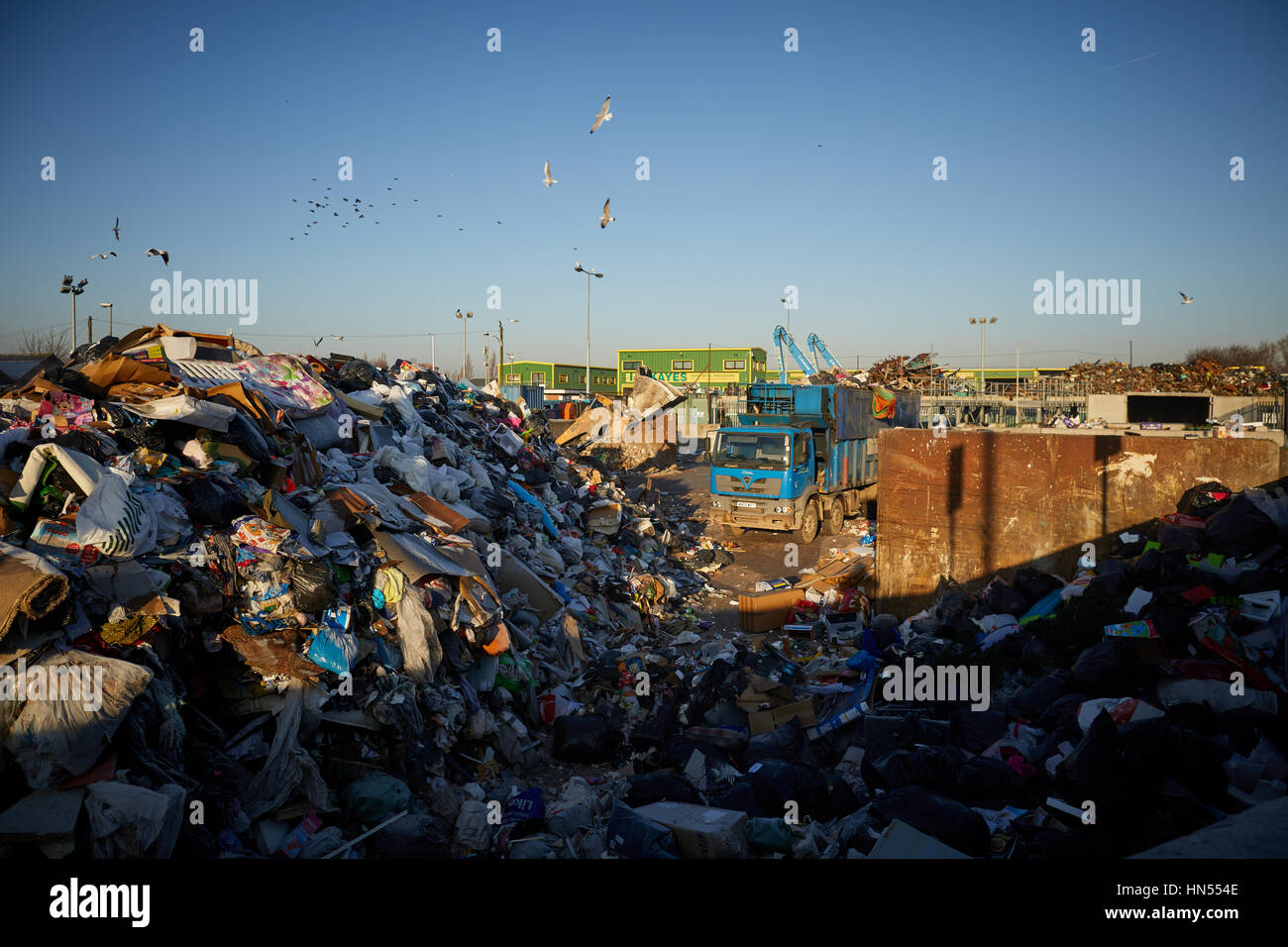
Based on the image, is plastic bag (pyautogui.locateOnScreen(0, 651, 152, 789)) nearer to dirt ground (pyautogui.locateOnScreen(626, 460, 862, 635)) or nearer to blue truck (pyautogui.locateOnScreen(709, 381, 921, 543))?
dirt ground (pyautogui.locateOnScreen(626, 460, 862, 635))

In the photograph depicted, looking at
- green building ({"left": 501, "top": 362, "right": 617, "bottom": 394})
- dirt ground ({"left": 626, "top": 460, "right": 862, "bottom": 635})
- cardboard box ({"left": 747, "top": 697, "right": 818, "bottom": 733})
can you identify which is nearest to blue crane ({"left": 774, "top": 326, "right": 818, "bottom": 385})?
dirt ground ({"left": 626, "top": 460, "right": 862, "bottom": 635})

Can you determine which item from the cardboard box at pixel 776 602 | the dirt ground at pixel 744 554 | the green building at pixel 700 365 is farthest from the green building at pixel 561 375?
the cardboard box at pixel 776 602

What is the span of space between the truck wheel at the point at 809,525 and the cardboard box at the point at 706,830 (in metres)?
8.81

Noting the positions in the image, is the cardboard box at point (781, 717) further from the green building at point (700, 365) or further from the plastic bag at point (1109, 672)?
the green building at point (700, 365)

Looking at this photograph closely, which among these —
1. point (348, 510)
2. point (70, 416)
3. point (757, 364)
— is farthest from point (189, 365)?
point (757, 364)

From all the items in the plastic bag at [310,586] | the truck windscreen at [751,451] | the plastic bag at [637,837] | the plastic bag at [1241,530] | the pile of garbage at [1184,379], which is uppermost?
the pile of garbage at [1184,379]

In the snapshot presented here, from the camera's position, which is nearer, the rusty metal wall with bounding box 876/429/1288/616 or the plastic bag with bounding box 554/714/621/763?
the plastic bag with bounding box 554/714/621/763

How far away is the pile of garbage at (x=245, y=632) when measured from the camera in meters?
3.38

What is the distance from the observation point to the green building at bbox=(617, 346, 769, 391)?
42.0 meters

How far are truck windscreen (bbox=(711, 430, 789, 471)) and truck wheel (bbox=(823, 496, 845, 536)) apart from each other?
165cm

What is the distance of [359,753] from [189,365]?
4.87m

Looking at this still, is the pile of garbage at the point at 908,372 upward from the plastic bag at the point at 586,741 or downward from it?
upward

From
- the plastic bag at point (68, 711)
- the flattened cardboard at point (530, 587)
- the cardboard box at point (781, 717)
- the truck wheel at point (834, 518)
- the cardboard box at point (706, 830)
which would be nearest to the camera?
the plastic bag at point (68, 711)
